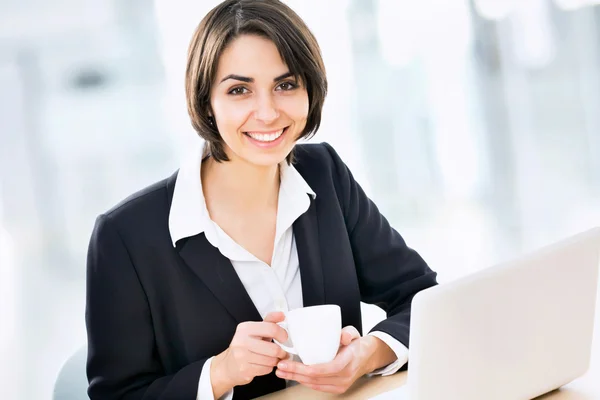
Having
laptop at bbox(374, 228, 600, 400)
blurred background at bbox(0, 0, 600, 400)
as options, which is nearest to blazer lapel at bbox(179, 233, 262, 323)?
laptop at bbox(374, 228, 600, 400)

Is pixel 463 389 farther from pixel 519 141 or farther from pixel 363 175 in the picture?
pixel 519 141

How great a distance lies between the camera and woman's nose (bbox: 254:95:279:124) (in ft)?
5.63

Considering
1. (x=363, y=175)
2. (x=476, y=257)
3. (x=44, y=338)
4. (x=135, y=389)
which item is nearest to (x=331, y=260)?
(x=135, y=389)

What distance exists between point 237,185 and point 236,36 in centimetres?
36

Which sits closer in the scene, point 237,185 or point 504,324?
point 504,324

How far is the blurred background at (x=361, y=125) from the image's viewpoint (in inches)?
147

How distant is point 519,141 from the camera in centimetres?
534

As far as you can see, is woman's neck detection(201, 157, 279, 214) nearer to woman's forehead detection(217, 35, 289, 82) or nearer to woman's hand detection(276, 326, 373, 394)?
woman's forehead detection(217, 35, 289, 82)

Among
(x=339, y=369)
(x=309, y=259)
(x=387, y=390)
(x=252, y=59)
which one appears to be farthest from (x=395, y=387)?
(x=252, y=59)

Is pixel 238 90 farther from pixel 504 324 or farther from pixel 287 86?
pixel 504 324

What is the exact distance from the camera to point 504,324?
3.89 ft

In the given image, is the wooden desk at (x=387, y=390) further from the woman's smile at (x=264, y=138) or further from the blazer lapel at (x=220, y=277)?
the woman's smile at (x=264, y=138)

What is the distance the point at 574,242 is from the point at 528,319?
0.48 ft

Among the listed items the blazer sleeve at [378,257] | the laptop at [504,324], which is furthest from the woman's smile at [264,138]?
the laptop at [504,324]
